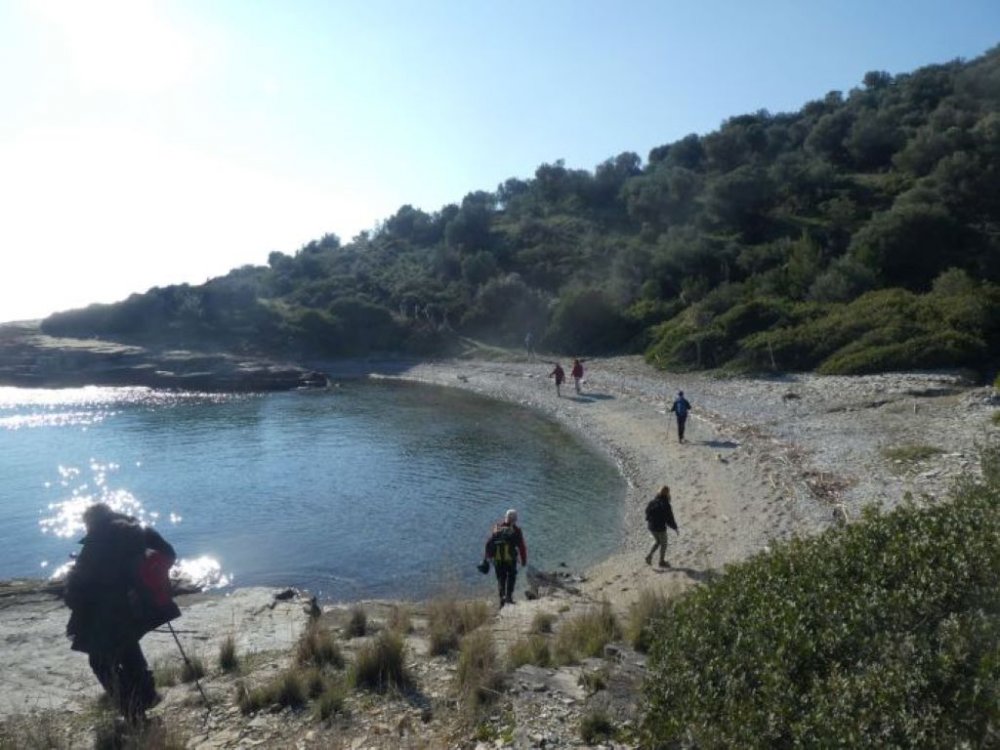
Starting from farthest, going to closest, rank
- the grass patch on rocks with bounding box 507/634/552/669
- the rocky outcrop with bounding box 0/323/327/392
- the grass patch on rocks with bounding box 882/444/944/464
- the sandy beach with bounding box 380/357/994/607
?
1. the rocky outcrop with bounding box 0/323/327/392
2. the grass patch on rocks with bounding box 882/444/944/464
3. the sandy beach with bounding box 380/357/994/607
4. the grass patch on rocks with bounding box 507/634/552/669

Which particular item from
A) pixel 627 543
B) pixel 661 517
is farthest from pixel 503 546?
pixel 627 543

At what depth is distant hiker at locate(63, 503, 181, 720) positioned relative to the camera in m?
6.74

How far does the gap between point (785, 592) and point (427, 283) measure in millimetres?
64152

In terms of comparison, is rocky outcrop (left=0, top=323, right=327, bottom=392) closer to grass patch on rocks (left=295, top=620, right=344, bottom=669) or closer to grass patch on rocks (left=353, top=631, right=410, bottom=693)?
grass patch on rocks (left=295, top=620, right=344, bottom=669)

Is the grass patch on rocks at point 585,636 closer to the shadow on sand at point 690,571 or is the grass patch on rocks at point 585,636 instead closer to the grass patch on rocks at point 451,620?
the grass patch on rocks at point 451,620

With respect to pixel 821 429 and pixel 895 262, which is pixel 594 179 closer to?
pixel 895 262

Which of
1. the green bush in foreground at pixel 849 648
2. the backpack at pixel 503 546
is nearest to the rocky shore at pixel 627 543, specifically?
the backpack at pixel 503 546

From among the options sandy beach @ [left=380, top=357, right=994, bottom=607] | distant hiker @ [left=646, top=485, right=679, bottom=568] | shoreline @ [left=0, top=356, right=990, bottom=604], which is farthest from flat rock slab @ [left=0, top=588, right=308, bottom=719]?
distant hiker @ [left=646, top=485, right=679, bottom=568]

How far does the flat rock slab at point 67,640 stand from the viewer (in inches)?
319

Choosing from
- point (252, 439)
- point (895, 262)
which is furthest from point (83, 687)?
point (895, 262)

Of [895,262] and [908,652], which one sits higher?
[895,262]

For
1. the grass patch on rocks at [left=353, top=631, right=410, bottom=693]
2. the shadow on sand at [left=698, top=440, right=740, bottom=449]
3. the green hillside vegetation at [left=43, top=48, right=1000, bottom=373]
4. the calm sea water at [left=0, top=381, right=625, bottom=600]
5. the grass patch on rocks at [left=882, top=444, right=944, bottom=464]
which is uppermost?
the green hillside vegetation at [left=43, top=48, right=1000, bottom=373]

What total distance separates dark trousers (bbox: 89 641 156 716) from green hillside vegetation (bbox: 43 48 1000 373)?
26.8m

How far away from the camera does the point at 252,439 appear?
3127cm
